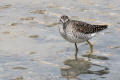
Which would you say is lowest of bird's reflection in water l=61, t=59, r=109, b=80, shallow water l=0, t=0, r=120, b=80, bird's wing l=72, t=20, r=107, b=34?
bird's reflection in water l=61, t=59, r=109, b=80

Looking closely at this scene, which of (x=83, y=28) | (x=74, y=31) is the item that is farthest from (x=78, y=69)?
(x=83, y=28)

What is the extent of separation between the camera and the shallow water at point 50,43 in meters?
12.0

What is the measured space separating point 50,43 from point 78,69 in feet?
8.07

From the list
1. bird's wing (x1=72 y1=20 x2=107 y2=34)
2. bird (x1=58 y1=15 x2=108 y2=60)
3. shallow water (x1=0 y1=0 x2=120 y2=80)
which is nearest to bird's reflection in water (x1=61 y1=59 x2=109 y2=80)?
shallow water (x1=0 y1=0 x2=120 y2=80)

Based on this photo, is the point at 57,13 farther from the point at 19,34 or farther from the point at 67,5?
the point at 19,34

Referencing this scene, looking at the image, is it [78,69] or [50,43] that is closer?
[78,69]

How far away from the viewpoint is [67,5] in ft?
61.1

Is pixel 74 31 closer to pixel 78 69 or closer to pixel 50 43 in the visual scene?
pixel 50 43

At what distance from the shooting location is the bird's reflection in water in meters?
11.9

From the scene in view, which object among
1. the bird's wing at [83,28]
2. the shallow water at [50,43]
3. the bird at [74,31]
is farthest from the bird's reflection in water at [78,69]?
the bird's wing at [83,28]

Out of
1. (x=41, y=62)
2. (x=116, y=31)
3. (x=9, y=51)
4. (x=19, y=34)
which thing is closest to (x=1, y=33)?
(x=19, y=34)

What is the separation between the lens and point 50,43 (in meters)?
14.4

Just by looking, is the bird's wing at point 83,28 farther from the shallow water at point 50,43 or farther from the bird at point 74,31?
the shallow water at point 50,43

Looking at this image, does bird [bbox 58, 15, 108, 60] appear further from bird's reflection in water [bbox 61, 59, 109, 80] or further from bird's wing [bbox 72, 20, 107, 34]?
bird's reflection in water [bbox 61, 59, 109, 80]
